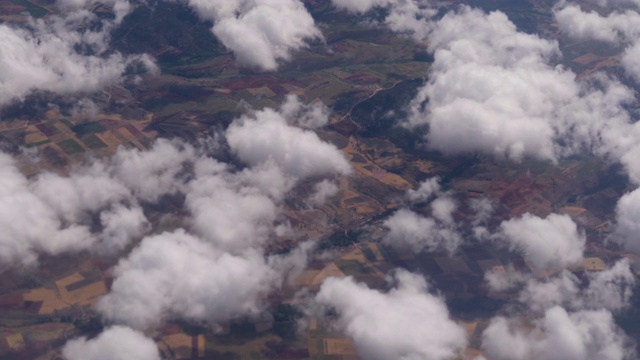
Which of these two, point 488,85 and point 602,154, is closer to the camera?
point 602,154

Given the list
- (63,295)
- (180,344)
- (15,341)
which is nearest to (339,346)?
(180,344)

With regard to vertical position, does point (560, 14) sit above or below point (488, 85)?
above

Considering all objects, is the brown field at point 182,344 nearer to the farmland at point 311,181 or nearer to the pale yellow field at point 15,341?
the farmland at point 311,181

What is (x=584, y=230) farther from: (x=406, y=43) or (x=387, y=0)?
(x=387, y=0)

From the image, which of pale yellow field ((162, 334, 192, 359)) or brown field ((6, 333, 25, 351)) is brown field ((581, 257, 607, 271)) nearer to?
pale yellow field ((162, 334, 192, 359))

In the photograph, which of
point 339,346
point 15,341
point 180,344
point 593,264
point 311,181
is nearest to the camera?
point 15,341

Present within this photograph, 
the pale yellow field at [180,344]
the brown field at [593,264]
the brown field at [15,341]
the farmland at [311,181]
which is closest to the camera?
the brown field at [15,341]

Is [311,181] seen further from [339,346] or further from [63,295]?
[63,295]

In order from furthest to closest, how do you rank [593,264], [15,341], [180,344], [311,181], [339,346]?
[311,181]
[593,264]
[339,346]
[180,344]
[15,341]

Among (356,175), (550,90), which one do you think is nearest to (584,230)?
(356,175)

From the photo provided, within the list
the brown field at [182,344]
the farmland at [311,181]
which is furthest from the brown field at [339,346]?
the brown field at [182,344]

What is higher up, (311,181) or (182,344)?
(311,181)
